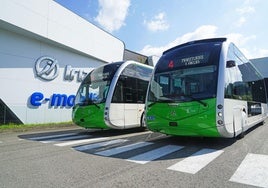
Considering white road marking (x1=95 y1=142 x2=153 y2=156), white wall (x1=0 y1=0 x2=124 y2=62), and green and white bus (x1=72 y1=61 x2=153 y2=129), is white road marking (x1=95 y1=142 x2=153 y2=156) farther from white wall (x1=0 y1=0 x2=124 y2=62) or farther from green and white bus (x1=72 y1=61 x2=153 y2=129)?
white wall (x1=0 y1=0 x2=124 y2=62)

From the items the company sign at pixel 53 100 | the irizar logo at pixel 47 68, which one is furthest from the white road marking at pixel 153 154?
the irizar logo at pixel 47 68

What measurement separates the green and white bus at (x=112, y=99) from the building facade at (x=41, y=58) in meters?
5.41

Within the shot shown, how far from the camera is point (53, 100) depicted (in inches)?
617

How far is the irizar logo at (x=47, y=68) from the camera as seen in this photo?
1487 cm

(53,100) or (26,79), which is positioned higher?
(26,79)

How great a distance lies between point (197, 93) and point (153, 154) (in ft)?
6.94

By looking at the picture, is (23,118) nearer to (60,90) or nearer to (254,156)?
(60,90)

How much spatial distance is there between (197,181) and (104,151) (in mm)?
3067

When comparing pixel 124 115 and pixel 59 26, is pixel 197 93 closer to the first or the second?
pixel 124 115

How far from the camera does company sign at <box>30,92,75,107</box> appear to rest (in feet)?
47.5

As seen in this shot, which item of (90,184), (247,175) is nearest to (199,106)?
(247,175)

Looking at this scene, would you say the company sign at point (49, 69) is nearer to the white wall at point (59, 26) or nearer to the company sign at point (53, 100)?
the company sign at point (53, 100)

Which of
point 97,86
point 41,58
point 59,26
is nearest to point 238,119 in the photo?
point 97,86

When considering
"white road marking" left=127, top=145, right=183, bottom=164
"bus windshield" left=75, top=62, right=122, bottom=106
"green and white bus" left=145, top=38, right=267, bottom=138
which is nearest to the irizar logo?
"bus windshield" left=75, top=62, right=122, bottom=106
